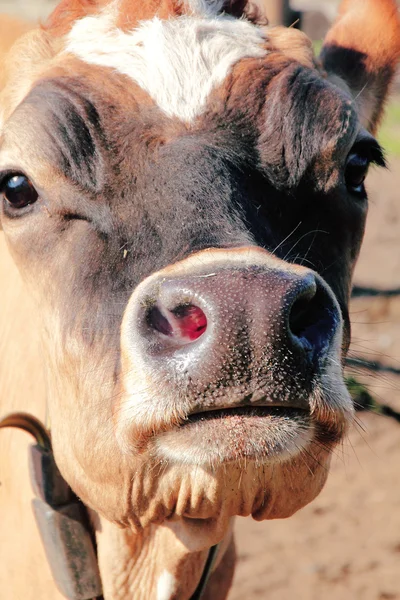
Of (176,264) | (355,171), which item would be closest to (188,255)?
(176,264)

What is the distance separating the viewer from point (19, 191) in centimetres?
297

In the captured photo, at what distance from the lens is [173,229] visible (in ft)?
8.29

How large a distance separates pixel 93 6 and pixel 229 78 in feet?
2.46

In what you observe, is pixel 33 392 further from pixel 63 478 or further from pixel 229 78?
pixel 229 78

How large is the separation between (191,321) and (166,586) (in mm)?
1508

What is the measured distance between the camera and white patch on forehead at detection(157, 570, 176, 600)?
334 cm

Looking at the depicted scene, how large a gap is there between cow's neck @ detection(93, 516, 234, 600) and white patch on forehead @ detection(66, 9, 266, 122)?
158cm

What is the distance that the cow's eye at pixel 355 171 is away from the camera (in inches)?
125

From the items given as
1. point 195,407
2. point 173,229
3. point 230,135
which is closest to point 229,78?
point 230,135

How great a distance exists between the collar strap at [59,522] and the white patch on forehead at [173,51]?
1.32 metres

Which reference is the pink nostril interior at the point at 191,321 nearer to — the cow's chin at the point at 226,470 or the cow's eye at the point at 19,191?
the cow's chin at the point at 226,470

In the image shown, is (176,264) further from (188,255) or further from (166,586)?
(166,586)

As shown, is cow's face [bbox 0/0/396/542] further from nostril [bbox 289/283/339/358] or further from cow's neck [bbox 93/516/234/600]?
cow's neck [bbox 93/516/234/600]

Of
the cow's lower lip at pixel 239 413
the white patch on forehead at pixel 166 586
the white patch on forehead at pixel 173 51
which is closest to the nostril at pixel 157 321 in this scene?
the cow's lower lip at pixel 239 413
